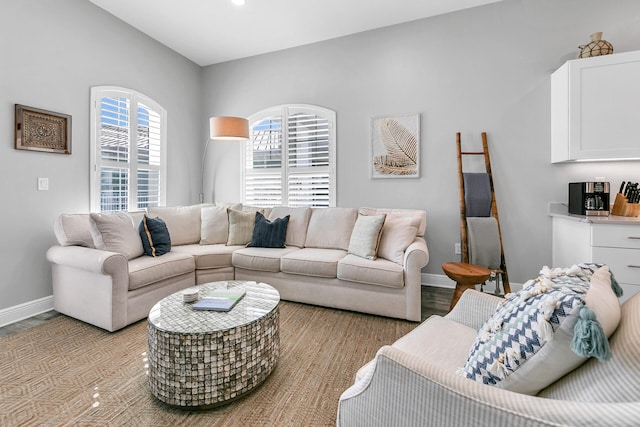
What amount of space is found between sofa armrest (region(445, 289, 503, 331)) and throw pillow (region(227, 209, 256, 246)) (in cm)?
251

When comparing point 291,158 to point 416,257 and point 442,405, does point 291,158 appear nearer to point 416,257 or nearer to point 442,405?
point 416,257

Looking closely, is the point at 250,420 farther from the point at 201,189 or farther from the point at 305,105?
the point at 201,189

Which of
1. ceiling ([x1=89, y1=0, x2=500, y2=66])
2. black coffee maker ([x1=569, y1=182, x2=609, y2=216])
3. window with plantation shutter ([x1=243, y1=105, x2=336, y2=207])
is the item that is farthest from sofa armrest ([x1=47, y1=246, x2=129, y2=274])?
black coffee maker ([x1=569, y1=182, x2=609, y2=216])

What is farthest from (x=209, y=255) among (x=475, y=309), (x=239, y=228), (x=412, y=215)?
(x=475, y=309)

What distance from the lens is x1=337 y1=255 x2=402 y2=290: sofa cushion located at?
2.63 m

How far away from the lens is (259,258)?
3.18 m

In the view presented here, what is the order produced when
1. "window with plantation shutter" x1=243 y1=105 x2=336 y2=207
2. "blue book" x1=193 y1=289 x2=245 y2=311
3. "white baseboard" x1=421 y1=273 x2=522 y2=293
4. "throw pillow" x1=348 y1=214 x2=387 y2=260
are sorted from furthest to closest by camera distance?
"window with plantation shutter" x1=243 y1=105 x2=336 y2=207, "white baseboard" x1=421 y1=273 x2=522 y2=293, "throw pillow" x1=348 y1=214 x2=387 y2=260, "blue book" x1=193 y1=289 x2=245 y2=311

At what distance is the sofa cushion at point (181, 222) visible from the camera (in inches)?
142

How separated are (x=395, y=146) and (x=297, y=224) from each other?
4.97 feet

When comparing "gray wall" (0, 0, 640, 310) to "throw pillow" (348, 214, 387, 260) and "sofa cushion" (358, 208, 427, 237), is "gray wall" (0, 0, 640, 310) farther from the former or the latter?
"throw pillow" (348, 214, 387, 260)

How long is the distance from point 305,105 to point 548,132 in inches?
110

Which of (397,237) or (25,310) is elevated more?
(397,237)

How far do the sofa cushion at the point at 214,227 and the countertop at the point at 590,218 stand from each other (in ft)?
11.5

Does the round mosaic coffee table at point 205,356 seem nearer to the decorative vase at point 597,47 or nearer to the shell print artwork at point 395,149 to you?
the shell print artwork at point 395,149
